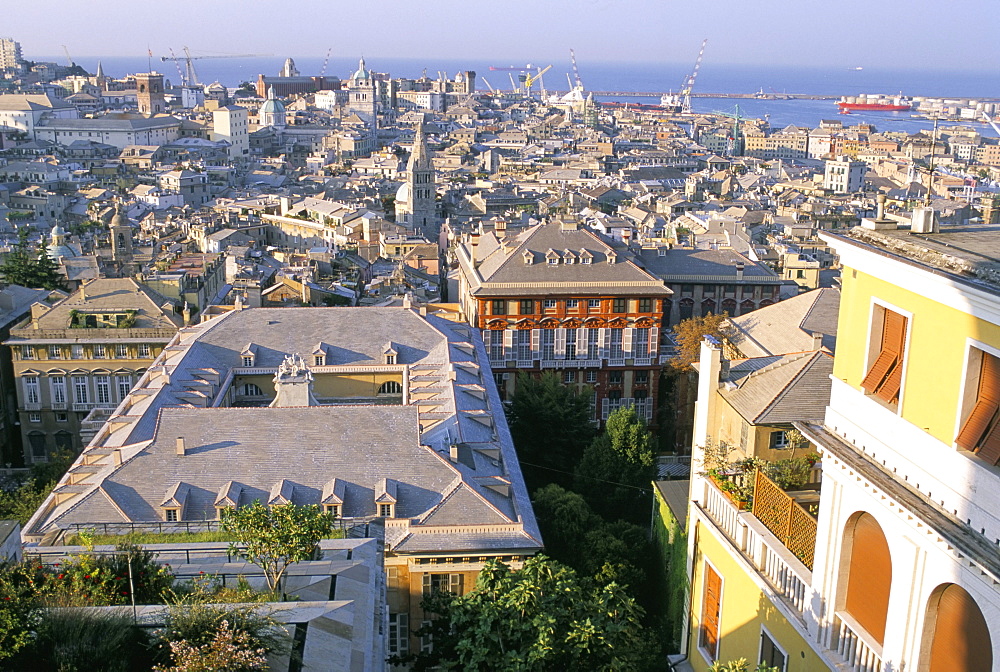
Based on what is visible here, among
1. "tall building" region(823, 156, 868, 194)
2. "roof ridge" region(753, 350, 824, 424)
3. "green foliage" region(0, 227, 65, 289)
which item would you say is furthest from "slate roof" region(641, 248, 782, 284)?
"tall building" region(823, 156, 868, 194)

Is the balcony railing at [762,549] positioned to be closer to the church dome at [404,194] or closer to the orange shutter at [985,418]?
the orange shutter at [985,418]

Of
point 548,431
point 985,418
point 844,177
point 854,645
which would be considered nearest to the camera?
point 985,418

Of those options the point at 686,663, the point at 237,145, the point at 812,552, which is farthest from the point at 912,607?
the point at 237,145

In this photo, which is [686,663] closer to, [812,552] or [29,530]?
[812,552]

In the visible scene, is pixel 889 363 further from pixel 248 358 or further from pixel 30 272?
pixel 30 272

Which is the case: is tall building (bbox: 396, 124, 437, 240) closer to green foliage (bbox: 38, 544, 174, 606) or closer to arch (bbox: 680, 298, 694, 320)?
arch (bbox: 680, 298, 694, 320)

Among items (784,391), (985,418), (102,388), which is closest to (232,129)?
(102,388)
